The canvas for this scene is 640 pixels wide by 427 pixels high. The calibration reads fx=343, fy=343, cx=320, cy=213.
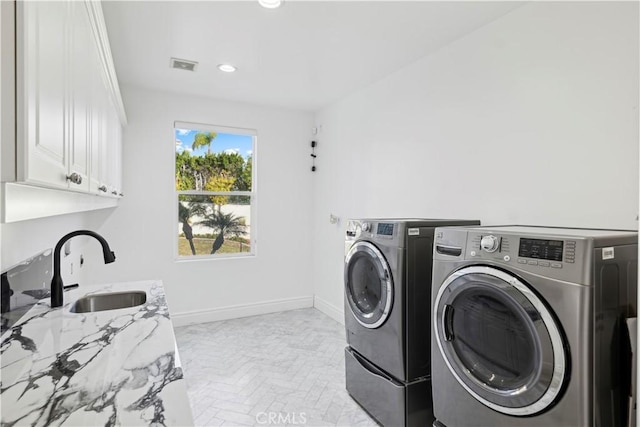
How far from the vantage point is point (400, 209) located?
2975mm

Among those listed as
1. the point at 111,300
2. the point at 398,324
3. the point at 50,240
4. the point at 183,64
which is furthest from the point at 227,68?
the point at 398,324

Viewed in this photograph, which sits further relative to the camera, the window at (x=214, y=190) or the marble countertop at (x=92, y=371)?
the window at (x=214, y=190)

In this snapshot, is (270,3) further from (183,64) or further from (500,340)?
(500,340)

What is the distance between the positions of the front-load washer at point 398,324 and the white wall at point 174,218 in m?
2.19

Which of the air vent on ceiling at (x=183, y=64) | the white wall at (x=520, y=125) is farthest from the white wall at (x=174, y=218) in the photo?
the white wall at (x=520, y=125)

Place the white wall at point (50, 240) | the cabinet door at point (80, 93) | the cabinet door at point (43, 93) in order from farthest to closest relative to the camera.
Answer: the white wall at point (50, 240)
the cabinet door at point (80, 93)
the cabinet door at point (43, 93)

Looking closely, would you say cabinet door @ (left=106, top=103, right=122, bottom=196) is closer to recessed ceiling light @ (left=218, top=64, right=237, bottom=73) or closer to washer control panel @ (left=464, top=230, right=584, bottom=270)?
recessed ceiling light @ (left=218, top=64, right=237, bottom=73)

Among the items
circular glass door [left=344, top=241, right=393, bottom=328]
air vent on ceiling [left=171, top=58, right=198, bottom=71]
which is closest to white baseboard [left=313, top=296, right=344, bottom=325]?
circular glass door [left=344, top=241, right=393, bottom=328]

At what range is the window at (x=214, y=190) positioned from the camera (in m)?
3.87

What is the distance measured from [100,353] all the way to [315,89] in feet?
9.91

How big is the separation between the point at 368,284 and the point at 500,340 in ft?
3.17

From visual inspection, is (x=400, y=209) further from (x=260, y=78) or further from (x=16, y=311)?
(x=16, y=311)

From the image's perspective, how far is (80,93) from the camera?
4.12ft

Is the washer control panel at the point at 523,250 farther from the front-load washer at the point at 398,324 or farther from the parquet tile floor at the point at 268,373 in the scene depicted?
the parquet tile floor at the point at 268,373
